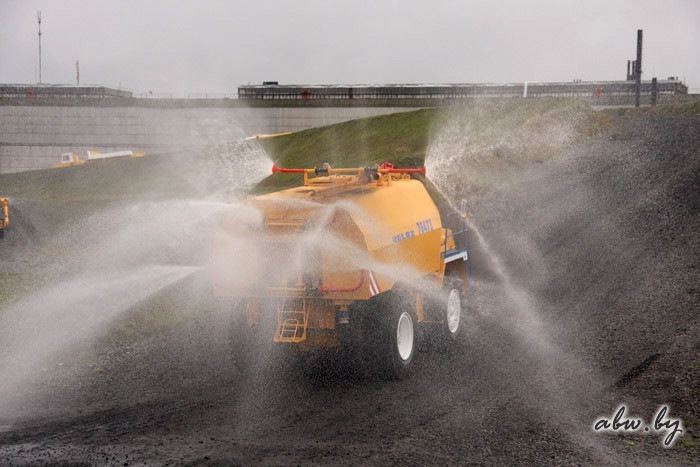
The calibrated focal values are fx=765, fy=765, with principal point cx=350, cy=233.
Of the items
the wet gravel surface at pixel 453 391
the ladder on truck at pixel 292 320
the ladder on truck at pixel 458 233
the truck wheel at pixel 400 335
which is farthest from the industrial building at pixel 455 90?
the ladder on truck at pixel 292 320

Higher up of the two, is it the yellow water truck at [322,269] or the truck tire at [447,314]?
the yellow water truck at [322,269]

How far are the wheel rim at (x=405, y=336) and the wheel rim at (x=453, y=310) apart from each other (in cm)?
170

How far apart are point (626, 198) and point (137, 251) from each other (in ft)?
46.1

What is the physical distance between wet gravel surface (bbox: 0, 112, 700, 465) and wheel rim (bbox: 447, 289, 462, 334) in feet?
1.38

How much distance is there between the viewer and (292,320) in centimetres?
1030

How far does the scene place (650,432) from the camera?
8.30 meters

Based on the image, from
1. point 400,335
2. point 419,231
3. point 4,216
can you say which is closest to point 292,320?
point 400,335

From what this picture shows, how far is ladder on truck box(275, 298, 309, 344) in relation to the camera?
10.2 m

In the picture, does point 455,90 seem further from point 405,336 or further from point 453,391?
point 453,391

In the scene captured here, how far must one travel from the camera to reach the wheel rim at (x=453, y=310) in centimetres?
1305

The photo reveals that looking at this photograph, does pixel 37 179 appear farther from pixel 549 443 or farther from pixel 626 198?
pixel 549 443

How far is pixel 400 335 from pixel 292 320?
172 centimetres

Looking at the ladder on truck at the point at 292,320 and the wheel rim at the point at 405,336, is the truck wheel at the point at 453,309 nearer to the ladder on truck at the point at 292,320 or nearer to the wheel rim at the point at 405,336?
the wheel rim at the point at 405,336

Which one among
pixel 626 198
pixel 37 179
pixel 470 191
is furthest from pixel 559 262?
pixel 37 179
